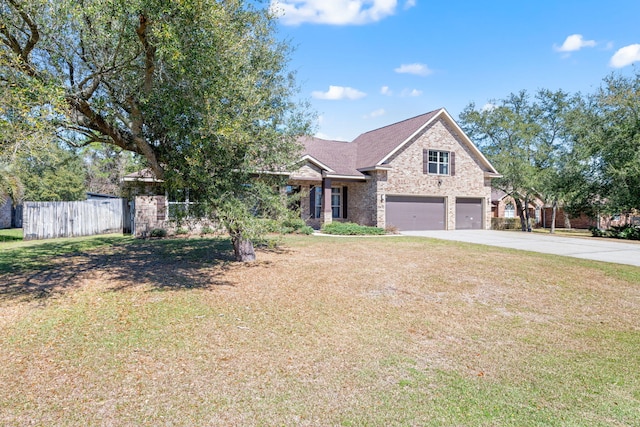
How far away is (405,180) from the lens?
73.1ft

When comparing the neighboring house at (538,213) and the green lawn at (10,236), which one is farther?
the neighboring house at (538,213)

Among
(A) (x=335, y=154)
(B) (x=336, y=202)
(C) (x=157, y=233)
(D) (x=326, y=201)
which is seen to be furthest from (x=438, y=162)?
(C) (x=157, y=233)

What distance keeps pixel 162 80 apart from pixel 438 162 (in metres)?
19.3

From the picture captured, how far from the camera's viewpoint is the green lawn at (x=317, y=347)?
3258 mm

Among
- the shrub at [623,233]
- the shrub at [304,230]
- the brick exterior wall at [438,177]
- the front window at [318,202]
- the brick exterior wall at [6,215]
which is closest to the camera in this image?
the shrub at [304,230]

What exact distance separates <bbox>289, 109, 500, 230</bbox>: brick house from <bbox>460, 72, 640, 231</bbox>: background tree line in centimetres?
415

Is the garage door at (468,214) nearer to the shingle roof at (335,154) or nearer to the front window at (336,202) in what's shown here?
the shingle roof at (335,154)

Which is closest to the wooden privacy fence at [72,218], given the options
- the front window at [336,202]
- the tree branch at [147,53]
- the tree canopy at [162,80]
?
the tree canopy at [162,80]

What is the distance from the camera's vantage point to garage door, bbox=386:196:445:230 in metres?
22.1

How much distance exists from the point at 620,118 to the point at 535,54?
35.8ft

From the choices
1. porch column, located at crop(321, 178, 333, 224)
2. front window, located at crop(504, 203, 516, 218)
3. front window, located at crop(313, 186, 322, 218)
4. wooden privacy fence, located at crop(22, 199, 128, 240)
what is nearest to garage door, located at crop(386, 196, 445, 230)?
porch column, located at crop(321, 178, 333, 224)

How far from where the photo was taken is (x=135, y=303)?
21.0 feet

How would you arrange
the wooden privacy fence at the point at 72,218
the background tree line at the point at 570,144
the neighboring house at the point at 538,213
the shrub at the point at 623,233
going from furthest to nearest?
the neighboring house at the point at 538,213 → the background tree line at the point at 570,144 → the shrub at the point at 623,233 → the wooden privacy fence at the point at 72,218

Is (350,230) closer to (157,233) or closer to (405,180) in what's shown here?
(405,180)
